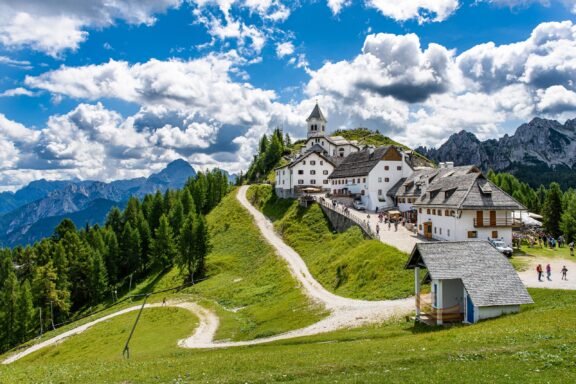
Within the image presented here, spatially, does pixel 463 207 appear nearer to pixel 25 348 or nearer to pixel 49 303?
pixel 25 348

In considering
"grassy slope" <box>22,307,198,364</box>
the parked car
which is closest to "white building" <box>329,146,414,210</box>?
the parked car

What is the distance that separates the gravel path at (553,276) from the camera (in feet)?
113

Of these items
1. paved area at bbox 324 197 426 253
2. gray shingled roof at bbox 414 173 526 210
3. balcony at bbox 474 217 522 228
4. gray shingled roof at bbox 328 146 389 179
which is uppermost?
gray shingled roof at bbox 328 146 389 179

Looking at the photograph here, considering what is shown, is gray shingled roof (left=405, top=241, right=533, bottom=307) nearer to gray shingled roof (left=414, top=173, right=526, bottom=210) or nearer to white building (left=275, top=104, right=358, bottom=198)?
gray shingled roof (left=414, top=173, right=526, bottom=210)

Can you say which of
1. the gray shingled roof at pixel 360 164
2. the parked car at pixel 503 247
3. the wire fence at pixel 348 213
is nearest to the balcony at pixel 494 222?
the parked car at pixel 503 247

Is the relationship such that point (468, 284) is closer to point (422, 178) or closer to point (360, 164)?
point (422, 178)

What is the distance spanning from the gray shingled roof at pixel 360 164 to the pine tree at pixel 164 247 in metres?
42.2

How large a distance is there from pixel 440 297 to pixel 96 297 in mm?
82445

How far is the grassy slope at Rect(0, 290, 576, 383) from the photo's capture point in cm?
1611

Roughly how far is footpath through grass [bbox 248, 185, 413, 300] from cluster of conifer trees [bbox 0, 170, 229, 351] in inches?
794

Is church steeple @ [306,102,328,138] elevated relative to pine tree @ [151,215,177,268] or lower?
elevated

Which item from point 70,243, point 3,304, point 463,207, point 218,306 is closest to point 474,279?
point 463,207

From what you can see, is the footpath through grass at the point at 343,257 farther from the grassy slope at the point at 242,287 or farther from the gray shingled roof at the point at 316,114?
the gray shingled roof at the point at 316,114

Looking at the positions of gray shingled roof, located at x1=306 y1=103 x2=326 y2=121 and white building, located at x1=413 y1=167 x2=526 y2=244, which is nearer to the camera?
white building, located at x1=413 y1=167 x2=526 y2=244
